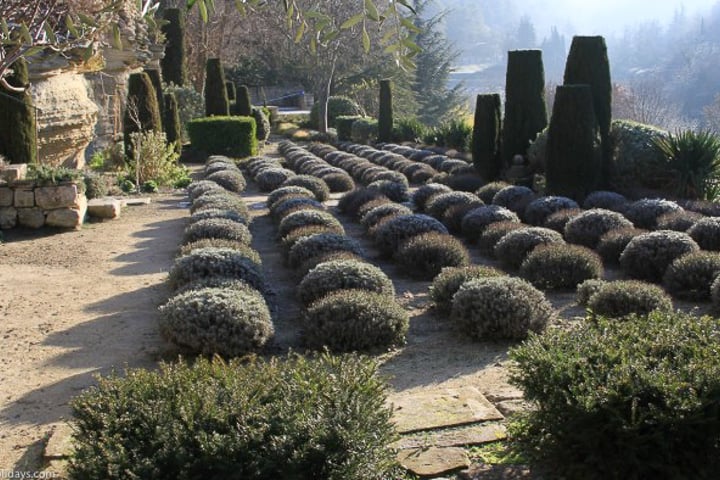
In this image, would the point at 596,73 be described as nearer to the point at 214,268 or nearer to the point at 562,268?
the point at 562,268

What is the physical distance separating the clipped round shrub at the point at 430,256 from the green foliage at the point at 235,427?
5.24m

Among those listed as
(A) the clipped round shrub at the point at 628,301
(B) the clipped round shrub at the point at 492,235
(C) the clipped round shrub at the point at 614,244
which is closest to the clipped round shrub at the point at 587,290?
(A) the clipped round shrub at the point at 628,301

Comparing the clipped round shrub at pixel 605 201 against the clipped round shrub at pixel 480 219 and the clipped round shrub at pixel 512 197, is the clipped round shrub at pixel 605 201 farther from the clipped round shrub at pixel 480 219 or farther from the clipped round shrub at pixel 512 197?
the clipped round shrub at pixel 480 219

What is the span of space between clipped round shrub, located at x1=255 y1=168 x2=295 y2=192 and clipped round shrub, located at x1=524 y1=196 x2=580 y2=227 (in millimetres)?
7294

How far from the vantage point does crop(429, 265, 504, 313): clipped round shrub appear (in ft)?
22.6

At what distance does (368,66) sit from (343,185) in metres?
27.3

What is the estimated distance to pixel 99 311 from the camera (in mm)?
7387

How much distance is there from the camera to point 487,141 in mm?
17141

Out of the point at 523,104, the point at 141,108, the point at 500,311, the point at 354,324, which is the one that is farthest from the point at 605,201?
the point at 141,108

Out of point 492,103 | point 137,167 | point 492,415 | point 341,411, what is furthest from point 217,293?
point 492,103

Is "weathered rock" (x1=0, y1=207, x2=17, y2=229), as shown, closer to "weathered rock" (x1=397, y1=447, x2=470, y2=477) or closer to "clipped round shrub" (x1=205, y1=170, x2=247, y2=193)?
"clipped round shrub" (x1=205, y1=170, x2=247, y2=193)

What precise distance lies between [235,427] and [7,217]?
9940mm

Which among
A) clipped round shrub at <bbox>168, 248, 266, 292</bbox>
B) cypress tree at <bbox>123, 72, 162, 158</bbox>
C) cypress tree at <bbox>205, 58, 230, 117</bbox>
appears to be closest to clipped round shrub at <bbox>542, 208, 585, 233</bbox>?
clipped round shrub at <bbox>168, 248, 266, 292</bbox>

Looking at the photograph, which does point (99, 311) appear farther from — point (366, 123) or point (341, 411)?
point (366, 123)
